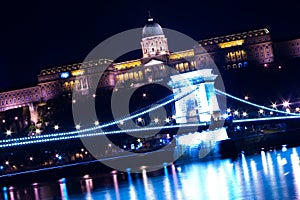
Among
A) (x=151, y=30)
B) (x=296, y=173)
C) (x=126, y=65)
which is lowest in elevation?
(x=296, y=173)

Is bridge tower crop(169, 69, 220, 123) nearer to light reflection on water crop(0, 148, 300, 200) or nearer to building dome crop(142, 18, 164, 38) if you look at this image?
light reflection on water crop(0, 148, 300, 200)

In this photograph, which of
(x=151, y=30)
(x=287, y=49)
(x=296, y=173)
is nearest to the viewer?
(x=296, y=173)

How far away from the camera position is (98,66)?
139m

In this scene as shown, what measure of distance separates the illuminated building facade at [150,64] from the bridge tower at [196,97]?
9303 cm

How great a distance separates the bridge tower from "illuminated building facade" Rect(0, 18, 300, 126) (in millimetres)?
93034

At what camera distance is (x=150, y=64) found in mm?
138500

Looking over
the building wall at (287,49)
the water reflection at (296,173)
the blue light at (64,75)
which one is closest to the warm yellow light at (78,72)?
the blue light at (64,75)

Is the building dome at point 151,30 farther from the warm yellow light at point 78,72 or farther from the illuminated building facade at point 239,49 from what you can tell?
the warm yellow light at point 78,72

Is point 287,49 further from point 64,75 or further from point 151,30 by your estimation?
point 64,75

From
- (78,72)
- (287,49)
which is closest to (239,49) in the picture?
(287,49)

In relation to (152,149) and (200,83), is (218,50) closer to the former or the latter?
(152,149)

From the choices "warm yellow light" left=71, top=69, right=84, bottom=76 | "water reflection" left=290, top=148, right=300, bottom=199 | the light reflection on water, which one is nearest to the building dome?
"warm yellow light" left=71, top=69, right=84, bottom=76

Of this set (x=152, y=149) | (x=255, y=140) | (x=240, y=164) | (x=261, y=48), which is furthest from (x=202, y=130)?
(x=261, y=48)

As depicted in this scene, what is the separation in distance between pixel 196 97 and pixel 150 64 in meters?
102
